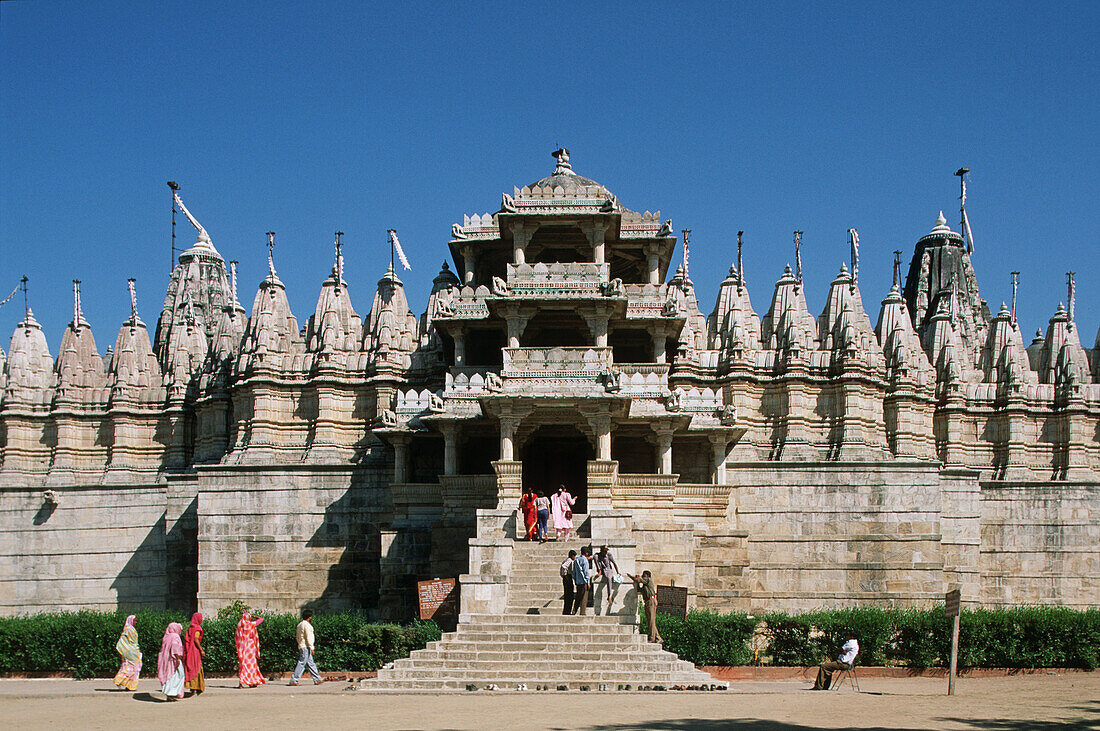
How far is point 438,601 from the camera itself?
1158 inches

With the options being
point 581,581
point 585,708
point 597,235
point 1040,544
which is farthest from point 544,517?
point 1040,544

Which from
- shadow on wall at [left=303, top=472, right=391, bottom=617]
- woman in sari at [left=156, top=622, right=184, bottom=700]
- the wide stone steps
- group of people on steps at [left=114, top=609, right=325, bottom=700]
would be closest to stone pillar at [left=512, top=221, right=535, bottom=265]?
shadow on wall at [left=303, top=472, right=391, bottom=617]

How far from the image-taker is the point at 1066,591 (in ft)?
138

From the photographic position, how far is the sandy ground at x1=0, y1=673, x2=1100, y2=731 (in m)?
20.0

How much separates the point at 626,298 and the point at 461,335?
5494mm

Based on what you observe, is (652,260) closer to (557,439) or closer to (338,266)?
(557,439)

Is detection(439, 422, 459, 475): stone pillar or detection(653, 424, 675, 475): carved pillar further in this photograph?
detection(439, 422, 459, 475): stone pillar

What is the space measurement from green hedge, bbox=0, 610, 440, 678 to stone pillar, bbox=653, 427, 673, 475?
8897 millimetres

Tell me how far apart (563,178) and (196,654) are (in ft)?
63.0

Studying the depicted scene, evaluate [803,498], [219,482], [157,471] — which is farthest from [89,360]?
[803,498]

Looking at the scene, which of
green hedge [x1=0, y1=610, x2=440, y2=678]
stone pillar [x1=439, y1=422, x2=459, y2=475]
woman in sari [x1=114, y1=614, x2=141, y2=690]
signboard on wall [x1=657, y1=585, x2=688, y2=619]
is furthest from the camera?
stone pillar [x1=439, y1=422, x2=459, y2=475]

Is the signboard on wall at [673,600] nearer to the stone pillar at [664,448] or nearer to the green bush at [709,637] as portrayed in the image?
the green bush at [709,637]

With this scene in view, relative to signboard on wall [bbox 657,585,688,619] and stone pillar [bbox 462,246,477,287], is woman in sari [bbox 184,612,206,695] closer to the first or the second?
signboard on wall [bbox 657,585,688,619]

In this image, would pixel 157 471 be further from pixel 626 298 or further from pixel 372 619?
pixel 626 298
